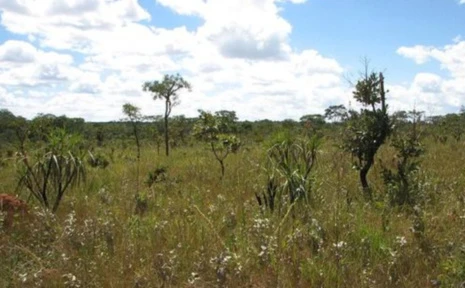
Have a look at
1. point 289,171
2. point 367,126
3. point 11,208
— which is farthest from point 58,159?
point 367,126

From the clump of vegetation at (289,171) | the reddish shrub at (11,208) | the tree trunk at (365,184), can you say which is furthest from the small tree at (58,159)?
the tree trunk at (365,184)

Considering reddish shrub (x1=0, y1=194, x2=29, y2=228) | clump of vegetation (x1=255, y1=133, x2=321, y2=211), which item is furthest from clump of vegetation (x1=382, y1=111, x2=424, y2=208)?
reddish shrub (x1=0, y1=194, x2=29, y2=228)

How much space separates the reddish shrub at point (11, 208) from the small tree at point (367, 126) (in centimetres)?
616

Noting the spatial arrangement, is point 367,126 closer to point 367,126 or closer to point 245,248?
point 367,126

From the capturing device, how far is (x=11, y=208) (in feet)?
23.2

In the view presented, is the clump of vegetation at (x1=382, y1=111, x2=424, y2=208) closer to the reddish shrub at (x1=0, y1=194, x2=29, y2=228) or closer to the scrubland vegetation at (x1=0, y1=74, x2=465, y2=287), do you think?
the scrubland vegetation at (x1=0, y1=74, x2=465, y2=287)

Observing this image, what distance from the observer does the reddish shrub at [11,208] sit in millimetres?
6809

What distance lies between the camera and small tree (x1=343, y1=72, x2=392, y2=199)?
9.05 metres

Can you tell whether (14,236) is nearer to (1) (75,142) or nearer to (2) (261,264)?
(1) (75,142)

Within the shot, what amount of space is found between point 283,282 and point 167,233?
2334 mm

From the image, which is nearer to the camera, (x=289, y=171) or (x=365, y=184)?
(x=289, y=171)

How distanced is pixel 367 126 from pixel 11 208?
22.0 feet

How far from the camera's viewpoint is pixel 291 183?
732 centimetres

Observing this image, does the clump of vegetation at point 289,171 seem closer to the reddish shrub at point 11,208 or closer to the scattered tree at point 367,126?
the scattered tree at point 367,126
